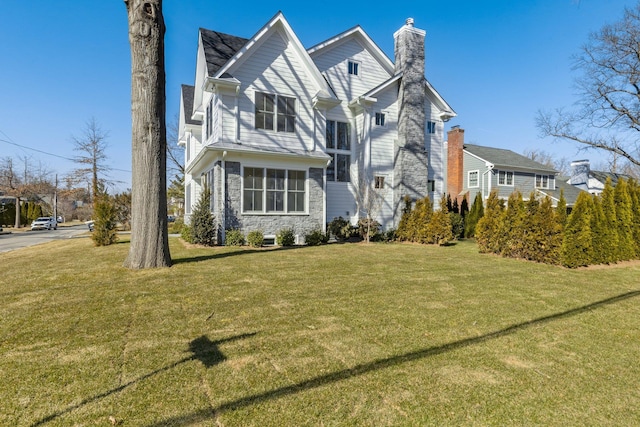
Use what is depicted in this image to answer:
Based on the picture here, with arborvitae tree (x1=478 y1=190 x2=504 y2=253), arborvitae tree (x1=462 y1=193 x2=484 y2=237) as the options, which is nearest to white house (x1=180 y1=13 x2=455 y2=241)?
arborvitae tree (x1=462 y1=193 x2=484 y2=237)

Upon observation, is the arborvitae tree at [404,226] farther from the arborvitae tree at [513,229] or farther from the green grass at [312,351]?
the green grass at [312,351]

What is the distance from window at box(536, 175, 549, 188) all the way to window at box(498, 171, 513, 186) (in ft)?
9.55

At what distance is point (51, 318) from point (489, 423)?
17.2 feet

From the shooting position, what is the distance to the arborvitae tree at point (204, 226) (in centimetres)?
1221

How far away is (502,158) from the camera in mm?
27453

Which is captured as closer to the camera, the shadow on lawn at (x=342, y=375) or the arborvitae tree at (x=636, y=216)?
the shadow on lawn at (x=342, y=375)

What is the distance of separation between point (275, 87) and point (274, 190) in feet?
13.5

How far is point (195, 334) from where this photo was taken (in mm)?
4047

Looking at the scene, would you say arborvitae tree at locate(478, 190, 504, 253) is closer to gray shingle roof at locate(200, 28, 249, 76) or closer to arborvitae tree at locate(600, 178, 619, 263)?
arborvitae tree at locate(600, 178, 619, 263)

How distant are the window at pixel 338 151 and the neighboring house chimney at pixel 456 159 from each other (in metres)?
13.6

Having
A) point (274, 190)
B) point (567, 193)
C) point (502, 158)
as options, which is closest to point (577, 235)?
point (274, 190)

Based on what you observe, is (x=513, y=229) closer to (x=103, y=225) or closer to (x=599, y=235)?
(x=599, y=235)

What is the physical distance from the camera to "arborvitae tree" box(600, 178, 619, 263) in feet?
32.2

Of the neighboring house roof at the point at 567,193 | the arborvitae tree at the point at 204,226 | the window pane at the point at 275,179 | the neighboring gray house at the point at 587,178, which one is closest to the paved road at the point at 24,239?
the arborvitae tree at the point at 204,226
